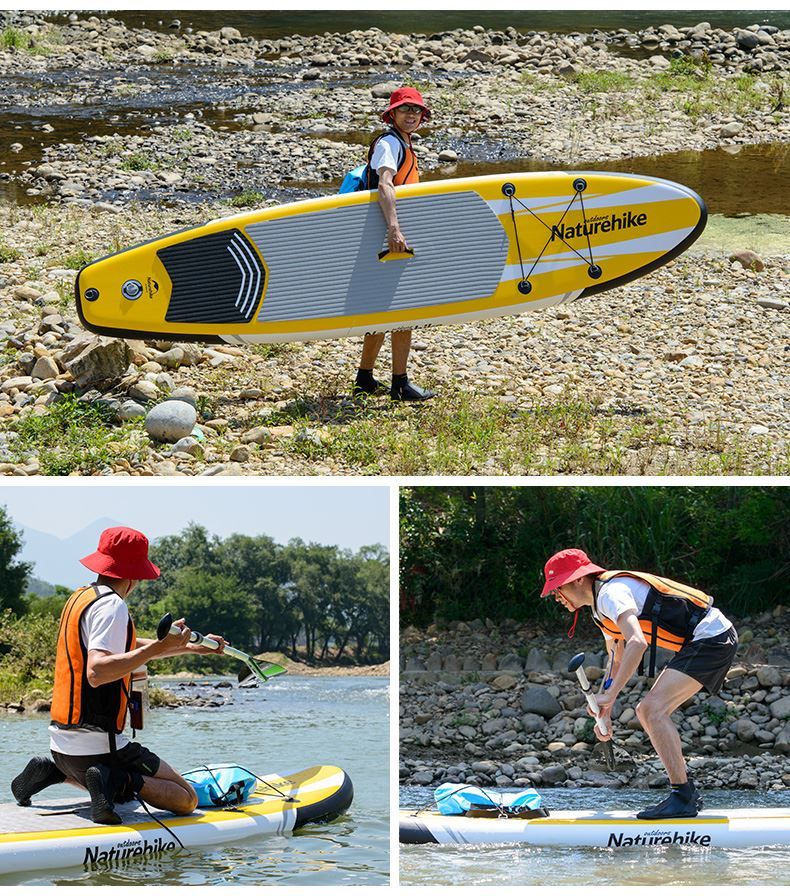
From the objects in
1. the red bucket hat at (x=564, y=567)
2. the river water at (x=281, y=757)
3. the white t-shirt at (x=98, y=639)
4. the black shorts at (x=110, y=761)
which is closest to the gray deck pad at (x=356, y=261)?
the red bucket hat at (x=564, y=567)

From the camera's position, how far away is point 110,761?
15.3 ft

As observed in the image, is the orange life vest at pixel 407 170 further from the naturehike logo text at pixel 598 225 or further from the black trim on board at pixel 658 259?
the black trim on board at pixel 658 259

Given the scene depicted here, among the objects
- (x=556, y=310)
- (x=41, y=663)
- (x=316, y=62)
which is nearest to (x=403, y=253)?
(x=556, y=310)

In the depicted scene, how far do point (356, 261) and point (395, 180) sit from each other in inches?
20.7

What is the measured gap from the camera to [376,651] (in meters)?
14.1

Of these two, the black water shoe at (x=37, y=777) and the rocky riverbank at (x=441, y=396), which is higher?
the rocky riverbank at (x=441, y=396)

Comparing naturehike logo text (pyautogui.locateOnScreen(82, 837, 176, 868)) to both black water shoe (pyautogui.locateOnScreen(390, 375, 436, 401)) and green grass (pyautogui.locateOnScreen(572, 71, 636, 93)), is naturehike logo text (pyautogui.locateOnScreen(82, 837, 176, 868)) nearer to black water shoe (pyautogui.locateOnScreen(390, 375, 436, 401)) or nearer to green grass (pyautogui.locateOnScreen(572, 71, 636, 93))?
black water shoe (pyautogui.locateOnScreen(390, 375, 436, 401))

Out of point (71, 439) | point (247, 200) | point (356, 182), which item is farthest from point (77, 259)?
point (71, 439)

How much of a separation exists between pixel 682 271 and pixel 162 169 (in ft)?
20.2

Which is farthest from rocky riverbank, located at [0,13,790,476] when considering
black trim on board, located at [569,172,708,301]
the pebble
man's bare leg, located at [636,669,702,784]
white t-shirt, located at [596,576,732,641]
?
man's bare leg, located at [636,669,702,784]

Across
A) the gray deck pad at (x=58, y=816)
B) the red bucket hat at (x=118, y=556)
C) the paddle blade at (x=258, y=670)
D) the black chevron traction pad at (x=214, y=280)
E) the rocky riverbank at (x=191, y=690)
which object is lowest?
the rocky riverbank at (x=191, y=690)

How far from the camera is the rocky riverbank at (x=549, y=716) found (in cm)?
725

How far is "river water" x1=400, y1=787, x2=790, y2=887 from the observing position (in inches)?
192

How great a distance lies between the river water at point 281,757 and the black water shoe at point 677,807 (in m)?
1.21
